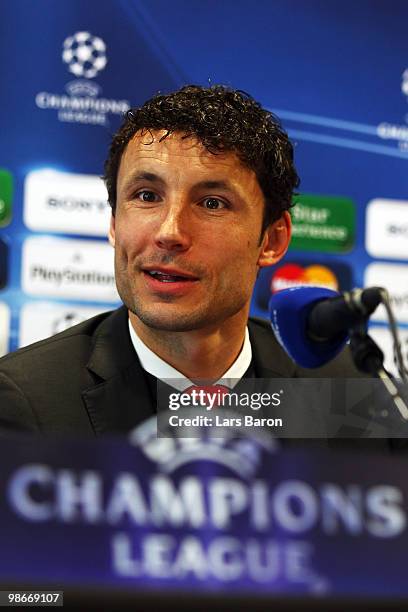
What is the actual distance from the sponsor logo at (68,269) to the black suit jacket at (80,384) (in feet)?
3.70

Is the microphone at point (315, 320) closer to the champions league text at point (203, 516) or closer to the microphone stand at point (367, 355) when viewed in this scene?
the microphone stand at point (367, 355)

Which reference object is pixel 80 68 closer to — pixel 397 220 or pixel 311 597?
pixel 397 220

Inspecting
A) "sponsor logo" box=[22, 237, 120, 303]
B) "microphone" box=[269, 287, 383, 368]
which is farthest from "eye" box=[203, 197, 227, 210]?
"sponsor logo" box=[22, 237, 120, 303]

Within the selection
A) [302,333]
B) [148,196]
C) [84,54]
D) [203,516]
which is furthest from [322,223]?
[203,516]

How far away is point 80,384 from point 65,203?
5.02 feet

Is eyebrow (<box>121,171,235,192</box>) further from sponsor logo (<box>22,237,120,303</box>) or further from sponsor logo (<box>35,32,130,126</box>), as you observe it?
sponsor logo (<box>35,32,130,126</box>)

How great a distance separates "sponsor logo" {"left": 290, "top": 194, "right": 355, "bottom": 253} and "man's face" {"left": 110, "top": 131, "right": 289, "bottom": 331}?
1543 millimetres

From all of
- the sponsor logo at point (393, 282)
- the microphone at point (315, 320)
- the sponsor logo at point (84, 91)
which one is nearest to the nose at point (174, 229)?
the microphone at point (315, 320)

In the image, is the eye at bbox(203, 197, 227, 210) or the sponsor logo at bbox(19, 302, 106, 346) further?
the sponsor logo at bbox(19, 302, 106, 346)

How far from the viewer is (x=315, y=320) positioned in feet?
4.21

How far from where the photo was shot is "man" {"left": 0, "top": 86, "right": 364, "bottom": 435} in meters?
1.96

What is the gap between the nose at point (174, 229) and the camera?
75.1 inches

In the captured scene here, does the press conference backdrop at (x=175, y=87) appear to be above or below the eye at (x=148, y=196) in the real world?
above

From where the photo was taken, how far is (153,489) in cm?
99
